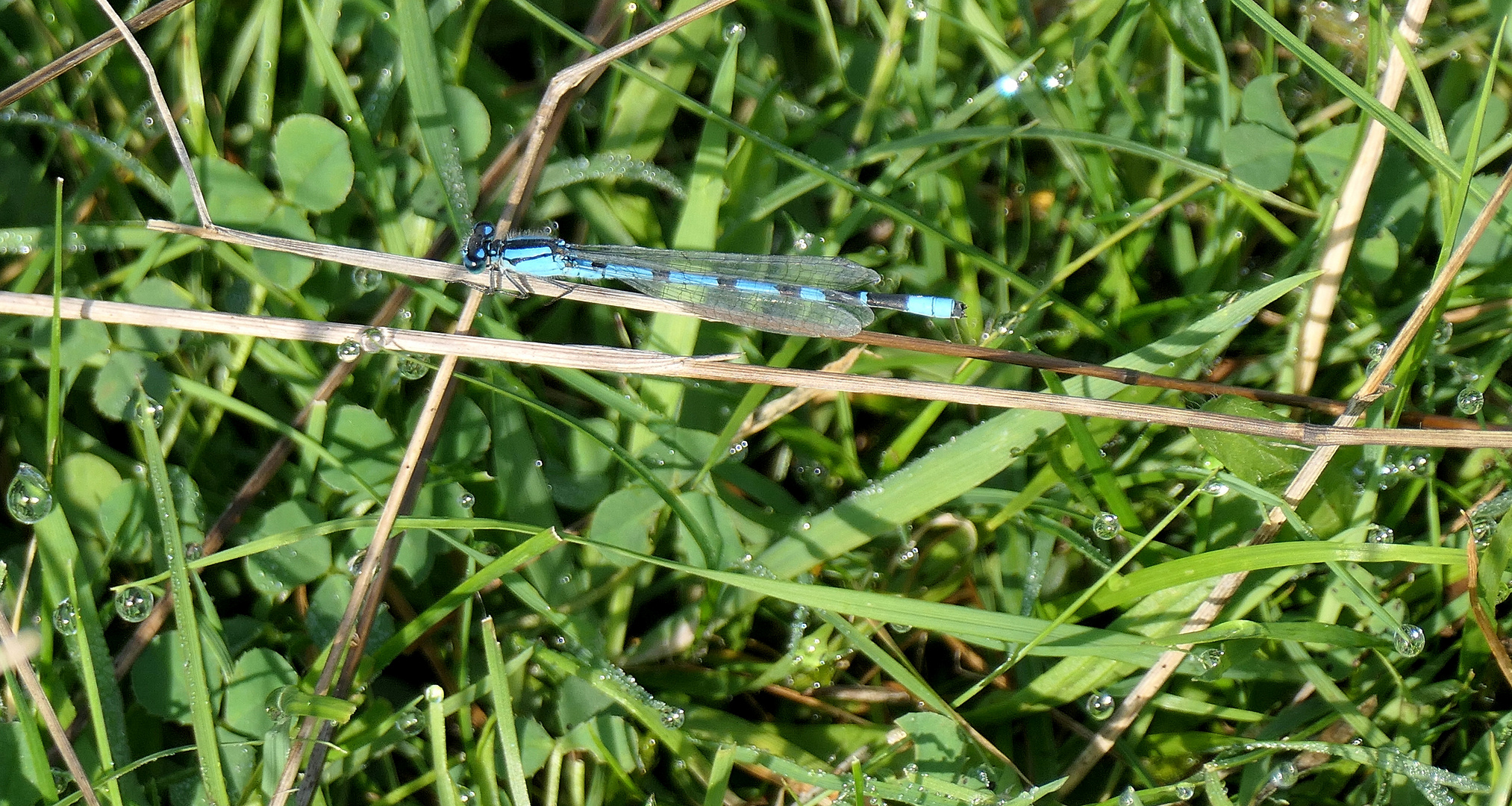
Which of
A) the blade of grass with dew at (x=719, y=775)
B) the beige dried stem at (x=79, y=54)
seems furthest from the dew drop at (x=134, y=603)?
the blade of grass with dew at (x=719, y=775)

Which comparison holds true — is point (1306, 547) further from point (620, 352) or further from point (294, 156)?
point (294, 156)

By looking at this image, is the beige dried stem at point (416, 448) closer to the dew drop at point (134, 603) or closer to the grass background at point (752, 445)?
the grass background at point (752, 445)

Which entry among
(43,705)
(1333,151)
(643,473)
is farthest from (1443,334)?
(43,705)

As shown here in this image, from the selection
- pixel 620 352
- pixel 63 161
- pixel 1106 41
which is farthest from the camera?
pixel 1106 41

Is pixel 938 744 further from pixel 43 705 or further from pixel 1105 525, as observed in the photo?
pixel 43 705

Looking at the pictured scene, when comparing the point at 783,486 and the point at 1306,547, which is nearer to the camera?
the point at 1306,547

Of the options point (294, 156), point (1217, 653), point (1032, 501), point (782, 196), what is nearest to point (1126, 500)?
point (1032, 501)

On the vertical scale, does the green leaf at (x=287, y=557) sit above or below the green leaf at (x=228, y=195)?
below
